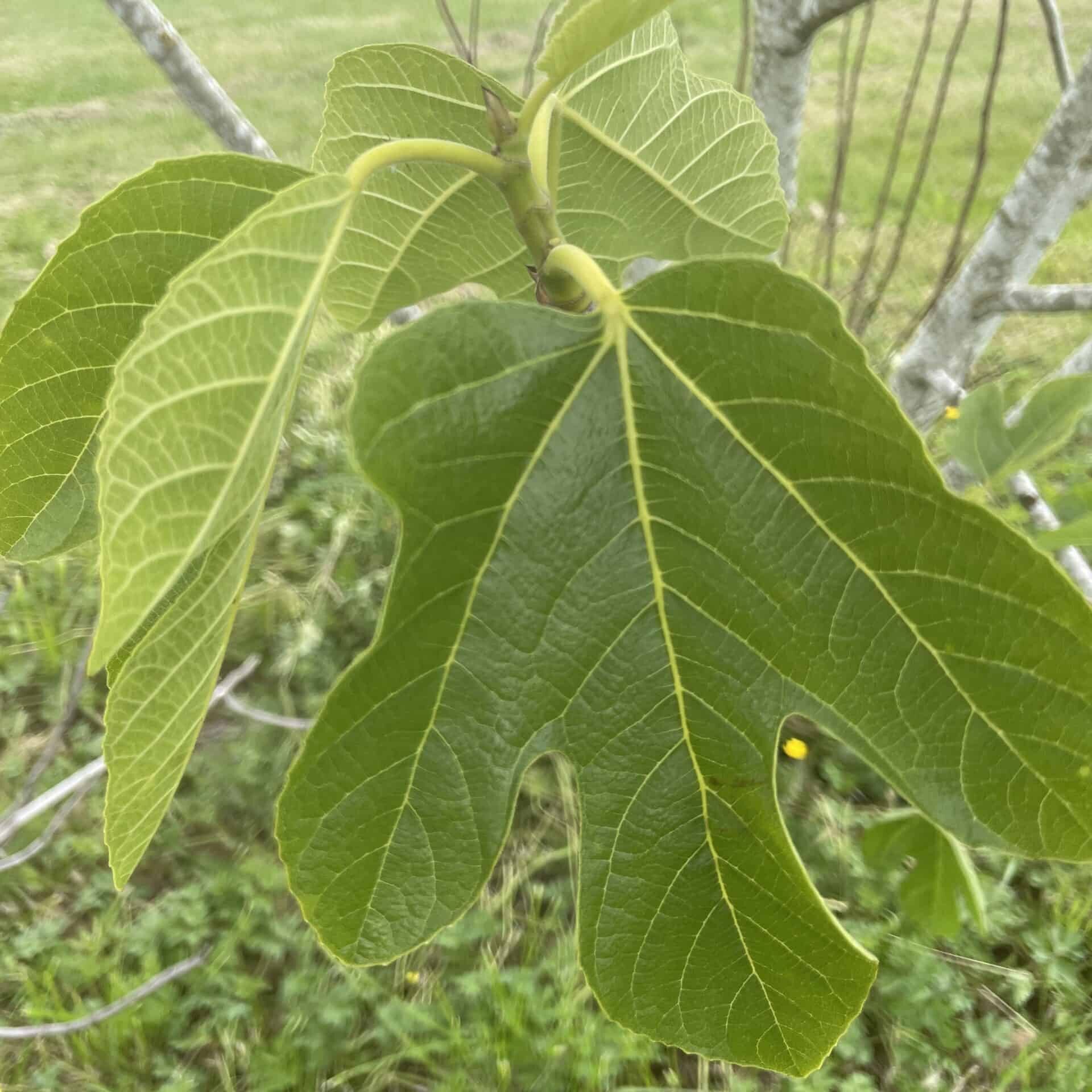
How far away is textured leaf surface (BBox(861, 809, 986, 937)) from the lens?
3.50 feet

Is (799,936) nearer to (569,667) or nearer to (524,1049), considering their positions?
(569,667)

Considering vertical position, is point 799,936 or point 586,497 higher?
point 586,497

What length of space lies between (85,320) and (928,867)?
3.84 ft

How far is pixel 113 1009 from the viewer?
4.27ft

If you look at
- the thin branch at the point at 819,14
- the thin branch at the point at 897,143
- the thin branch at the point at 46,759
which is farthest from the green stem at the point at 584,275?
the thin branch at the point at 897,143

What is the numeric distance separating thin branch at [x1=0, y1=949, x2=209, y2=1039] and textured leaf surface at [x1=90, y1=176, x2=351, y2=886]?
1.15 metres

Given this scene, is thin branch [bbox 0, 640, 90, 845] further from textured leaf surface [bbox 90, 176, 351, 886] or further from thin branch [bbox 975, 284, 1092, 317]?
thin branch [bbox 975, 284, 1092, 317]

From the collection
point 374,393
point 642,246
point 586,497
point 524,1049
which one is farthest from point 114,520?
point 524,1049

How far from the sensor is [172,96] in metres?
5.02

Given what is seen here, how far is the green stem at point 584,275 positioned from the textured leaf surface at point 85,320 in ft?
0.51

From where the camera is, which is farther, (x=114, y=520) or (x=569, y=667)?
(x=569, y=667)

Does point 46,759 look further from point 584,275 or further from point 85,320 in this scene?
point 584,275

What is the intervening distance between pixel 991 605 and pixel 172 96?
5.88m

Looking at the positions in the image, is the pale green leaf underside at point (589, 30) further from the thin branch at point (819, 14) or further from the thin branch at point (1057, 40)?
the thin branch at point (1057, 40)
